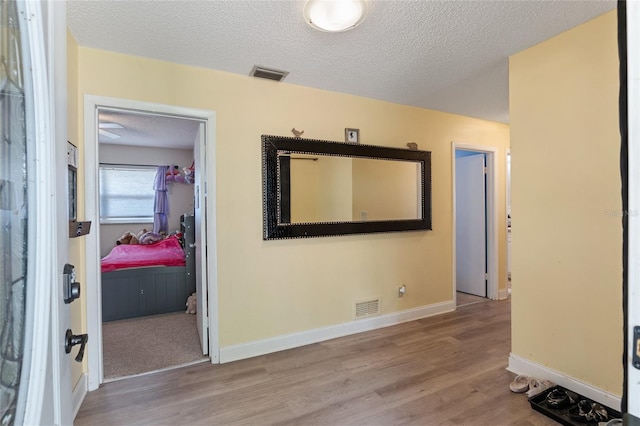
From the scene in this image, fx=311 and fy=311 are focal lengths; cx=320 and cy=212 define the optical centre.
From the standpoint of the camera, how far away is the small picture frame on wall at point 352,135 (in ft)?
10.1

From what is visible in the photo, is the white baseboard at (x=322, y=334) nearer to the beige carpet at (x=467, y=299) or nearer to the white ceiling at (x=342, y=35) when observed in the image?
the beige carpet at (x=467, y=299)

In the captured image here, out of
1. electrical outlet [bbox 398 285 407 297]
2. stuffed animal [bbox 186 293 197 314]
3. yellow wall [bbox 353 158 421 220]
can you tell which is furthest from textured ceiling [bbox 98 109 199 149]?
electrical outlet [bbox 398 285 407 297]

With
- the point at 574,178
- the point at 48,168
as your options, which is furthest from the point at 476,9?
the point at 48,168

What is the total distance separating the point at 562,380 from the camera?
207 centimetres

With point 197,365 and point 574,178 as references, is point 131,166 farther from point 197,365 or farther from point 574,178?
point 574,178

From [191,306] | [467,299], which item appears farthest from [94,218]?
[467,299]

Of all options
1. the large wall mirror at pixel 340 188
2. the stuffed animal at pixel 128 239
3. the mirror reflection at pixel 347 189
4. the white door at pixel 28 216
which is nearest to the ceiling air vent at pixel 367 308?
the large wall mirror at pixel 340 188

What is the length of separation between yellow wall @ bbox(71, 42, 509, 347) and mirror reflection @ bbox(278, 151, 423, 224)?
8.4 inches

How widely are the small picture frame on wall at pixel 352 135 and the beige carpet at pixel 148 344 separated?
237 centimetres

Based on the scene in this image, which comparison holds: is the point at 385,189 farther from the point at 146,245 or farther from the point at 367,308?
the point at 146,245

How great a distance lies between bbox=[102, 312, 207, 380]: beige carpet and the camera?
98.7 inches

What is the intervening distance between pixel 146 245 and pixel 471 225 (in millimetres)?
4794

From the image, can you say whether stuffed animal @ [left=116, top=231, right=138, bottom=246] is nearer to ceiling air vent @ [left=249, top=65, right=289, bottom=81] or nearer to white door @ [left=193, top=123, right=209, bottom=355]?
white door @ [left=193, top=123, right=209, bottom=355]

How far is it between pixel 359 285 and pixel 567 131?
82.2 inches
